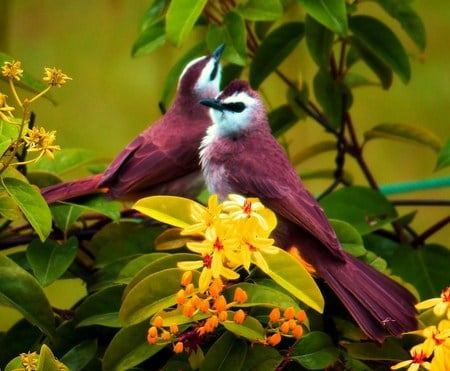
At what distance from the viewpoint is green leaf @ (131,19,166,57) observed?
1925 millimetres

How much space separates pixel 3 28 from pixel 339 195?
1559mm

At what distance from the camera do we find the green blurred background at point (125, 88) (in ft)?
11.2

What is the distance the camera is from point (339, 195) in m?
1.89

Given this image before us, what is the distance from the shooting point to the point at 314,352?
1.30 m

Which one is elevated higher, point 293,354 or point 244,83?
point 244,83

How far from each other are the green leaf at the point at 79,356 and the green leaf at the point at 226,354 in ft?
0.70

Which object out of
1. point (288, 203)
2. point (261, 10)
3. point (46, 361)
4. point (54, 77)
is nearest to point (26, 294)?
point (46, 361)

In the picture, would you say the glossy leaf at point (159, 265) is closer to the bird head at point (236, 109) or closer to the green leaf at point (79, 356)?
the green leaf at point (79, 356)

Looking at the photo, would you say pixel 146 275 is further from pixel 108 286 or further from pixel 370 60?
pixel 370 60

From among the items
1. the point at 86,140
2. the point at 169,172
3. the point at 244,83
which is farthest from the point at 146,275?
the point at 86,140

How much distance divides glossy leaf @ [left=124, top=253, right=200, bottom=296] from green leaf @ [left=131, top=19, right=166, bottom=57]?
0.66m

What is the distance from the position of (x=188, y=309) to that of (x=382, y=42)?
35.7 inches

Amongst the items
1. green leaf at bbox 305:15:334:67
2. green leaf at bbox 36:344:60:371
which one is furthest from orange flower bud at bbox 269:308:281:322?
green leaf at bbox 305:15:334:67

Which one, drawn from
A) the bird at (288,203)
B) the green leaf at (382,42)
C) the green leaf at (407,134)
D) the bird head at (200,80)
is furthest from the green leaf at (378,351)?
the bird head at (200,80)
